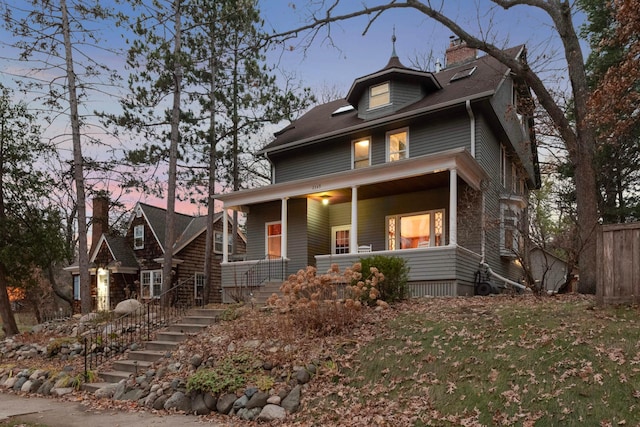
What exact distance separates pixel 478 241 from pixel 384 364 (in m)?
8.09

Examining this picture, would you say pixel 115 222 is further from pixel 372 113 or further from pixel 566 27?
pixel 566 27

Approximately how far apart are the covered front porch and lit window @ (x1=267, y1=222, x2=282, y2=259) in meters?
0.04

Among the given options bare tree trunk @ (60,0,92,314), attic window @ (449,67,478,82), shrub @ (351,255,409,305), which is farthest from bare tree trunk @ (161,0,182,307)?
attic window @ (449,67,478,82)

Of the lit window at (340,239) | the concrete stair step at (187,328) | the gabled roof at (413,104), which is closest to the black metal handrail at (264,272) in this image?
the lit window at (340,239)

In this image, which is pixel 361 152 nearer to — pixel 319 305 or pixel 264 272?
pixel 264 272

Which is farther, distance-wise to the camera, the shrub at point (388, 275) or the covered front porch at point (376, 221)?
the covered front porch at point (376, 221)

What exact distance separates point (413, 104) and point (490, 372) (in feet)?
36.9

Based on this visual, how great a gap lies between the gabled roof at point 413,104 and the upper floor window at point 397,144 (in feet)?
2.16

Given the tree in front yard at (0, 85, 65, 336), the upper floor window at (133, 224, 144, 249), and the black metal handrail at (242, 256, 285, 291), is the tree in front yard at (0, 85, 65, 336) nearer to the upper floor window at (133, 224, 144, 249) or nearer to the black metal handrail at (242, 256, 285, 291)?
the black metal handrail at (242, 256, 285, 291)

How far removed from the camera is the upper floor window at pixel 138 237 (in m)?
24.1

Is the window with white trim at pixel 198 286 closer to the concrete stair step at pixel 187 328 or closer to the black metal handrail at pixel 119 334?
the black metal handrail at pixel 119 334

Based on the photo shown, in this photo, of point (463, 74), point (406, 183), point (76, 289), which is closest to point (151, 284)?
point (76, 289)

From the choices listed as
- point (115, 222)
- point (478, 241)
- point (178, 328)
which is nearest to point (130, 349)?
point (178, 328)

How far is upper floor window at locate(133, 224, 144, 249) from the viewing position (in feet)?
78.9
